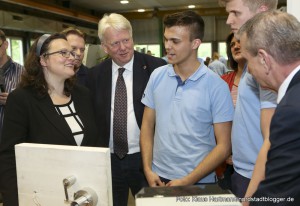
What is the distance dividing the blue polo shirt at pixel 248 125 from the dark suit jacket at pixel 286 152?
406 mm

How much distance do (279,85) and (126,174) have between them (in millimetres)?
1264

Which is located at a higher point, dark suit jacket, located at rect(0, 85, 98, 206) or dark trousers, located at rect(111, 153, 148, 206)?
dark suit jacket, located at rect(0, 85, 98, 206)

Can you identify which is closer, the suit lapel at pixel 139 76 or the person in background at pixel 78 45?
the suit lapel at pixel 139 76

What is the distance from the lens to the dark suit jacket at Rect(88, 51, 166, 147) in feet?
6.82

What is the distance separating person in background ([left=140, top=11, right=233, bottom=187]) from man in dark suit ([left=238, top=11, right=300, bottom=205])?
52 centimetres

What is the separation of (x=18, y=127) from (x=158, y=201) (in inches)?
42.4

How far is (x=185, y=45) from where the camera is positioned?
5.79ft

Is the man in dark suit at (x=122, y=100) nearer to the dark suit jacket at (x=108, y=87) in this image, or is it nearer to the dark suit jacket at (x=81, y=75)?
the dark suit jacket at (x=108, y=87)

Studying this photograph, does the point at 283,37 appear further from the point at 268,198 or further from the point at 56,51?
the point at 56,51

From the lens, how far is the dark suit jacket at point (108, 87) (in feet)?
6.82

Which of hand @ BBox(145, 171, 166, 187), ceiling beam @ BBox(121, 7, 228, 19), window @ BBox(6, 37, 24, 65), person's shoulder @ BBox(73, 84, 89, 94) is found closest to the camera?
hand @ BBox(145, 171, 166, 187)

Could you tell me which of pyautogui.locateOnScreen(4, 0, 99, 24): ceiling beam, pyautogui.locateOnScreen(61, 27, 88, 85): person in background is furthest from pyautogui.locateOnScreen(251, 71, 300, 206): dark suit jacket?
pyautogui.locateOnScreen(4, 0, 99, 24): ceiling beam

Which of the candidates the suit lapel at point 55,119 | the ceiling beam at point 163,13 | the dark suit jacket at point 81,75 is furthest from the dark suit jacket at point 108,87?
the ceiling beam at point 163,13

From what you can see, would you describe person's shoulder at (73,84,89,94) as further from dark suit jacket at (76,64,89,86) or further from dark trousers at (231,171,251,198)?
dark trousers at (231,171,251,198)
